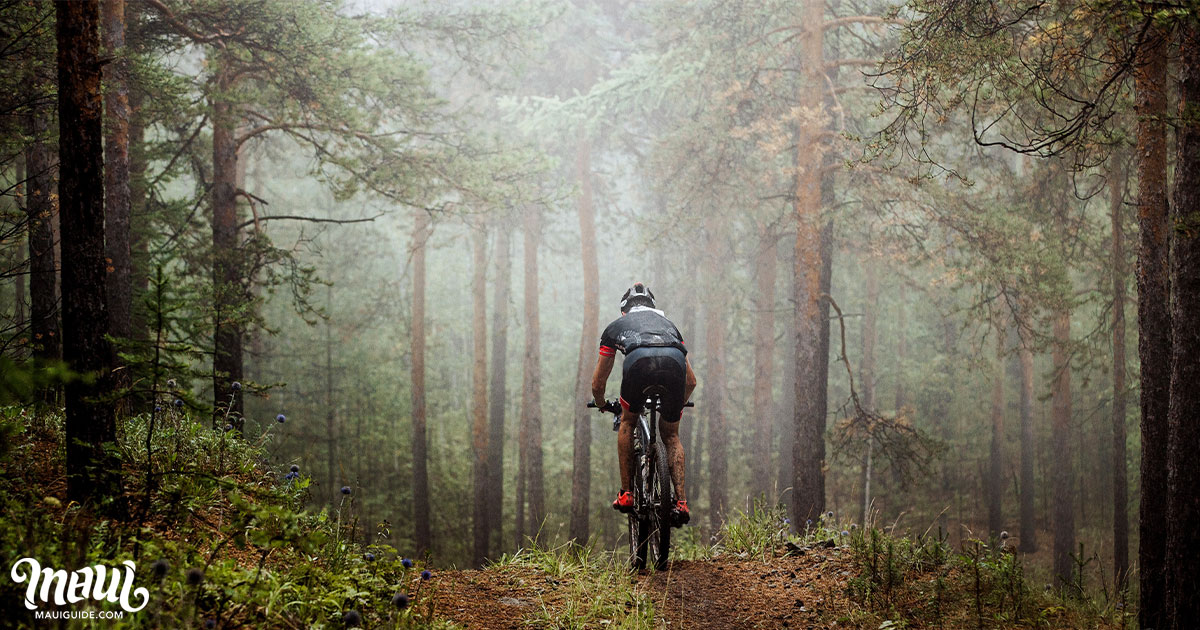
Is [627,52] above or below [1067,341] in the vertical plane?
above

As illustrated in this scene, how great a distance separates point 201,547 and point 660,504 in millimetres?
3607

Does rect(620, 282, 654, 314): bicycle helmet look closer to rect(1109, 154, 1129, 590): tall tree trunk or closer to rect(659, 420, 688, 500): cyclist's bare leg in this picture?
rect(659, 420, 688, 500): cyclist's bare leg

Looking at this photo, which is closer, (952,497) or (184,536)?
(184,536)

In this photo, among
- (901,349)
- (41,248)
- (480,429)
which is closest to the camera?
(41,248)

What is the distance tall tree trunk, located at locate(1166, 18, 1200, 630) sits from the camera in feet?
17.3

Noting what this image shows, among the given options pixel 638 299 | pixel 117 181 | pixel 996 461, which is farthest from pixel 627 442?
pixel 996 461

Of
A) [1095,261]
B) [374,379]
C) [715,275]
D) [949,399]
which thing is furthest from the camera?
[949,399]

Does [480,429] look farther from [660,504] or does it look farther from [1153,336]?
[1153,336]

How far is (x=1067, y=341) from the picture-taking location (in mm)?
14805

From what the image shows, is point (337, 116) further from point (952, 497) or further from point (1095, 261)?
point (952, 497)

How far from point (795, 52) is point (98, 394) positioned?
14.1 meters

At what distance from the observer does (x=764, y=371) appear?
777 inches

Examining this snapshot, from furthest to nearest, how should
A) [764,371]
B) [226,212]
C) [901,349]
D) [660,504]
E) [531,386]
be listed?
[901,349] < [531,386] < [764,371] < [226,212] < [660,504]

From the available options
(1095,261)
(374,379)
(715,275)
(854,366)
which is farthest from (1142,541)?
(854,366)
